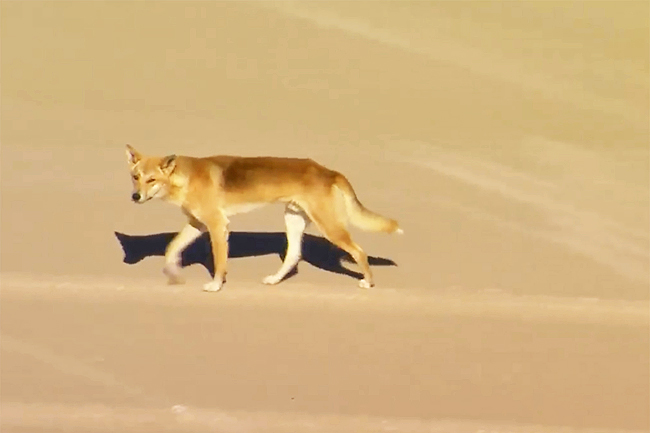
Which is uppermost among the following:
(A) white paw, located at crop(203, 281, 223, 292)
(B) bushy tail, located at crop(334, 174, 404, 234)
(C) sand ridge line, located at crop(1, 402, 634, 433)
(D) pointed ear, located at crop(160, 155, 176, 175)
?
(D) pointed ear, located at crop(160, 155, 176, 175)

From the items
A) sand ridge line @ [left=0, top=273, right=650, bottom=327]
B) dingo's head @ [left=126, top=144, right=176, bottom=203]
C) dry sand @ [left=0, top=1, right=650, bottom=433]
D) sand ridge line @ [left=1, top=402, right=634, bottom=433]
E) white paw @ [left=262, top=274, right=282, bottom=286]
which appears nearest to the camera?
sand ridge line @ [left=1, top=402, right=634, bottom=433]

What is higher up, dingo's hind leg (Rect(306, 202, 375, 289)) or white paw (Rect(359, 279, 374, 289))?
dingo's hind leg (Rect(306, 202, 375, 289))

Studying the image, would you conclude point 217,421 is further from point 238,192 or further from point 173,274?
point 238,192

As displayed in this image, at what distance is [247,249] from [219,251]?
1.03 meters

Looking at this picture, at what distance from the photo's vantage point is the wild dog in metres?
6.87

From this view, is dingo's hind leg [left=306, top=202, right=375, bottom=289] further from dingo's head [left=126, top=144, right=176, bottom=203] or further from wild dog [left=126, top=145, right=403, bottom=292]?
dingo's head [left=126, top=144, right=176, bottom=203]

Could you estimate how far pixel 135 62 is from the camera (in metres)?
12.7

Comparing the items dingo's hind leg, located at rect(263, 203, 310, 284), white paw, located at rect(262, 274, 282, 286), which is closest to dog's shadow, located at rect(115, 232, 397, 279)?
dingo's hind leg, located at rect(263, 203, 310, 284)

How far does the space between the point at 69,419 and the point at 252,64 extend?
845cm

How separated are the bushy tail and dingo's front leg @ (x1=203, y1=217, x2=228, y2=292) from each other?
2.74ft

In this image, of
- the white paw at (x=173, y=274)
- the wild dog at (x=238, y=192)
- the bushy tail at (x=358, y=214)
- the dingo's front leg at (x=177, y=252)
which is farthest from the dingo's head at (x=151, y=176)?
the bushy tail at (x=358, y=214)

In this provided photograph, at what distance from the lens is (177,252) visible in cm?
701

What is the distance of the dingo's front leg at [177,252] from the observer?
271 inches

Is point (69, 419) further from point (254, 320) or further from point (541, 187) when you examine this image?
point (541, 187)
